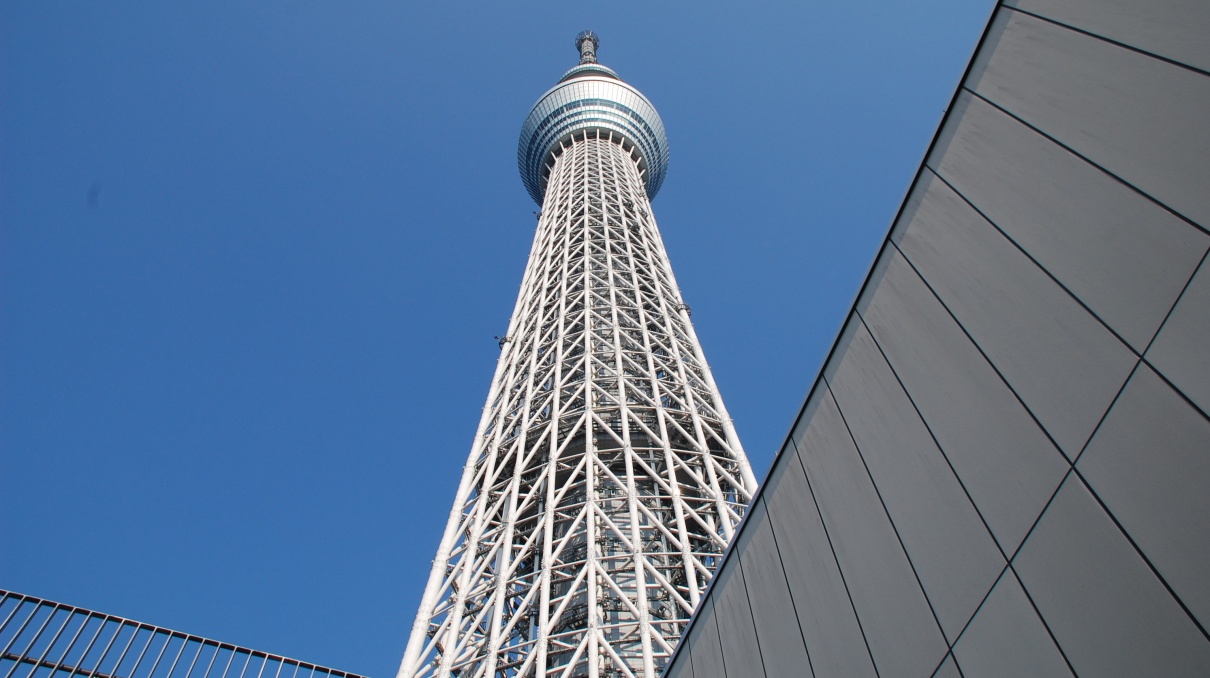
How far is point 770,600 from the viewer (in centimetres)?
812

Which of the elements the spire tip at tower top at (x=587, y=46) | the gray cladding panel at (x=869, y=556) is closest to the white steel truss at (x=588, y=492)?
the gray cladding panel at (x=869, y=556)

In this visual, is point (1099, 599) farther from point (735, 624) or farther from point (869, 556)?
point (735, 624)

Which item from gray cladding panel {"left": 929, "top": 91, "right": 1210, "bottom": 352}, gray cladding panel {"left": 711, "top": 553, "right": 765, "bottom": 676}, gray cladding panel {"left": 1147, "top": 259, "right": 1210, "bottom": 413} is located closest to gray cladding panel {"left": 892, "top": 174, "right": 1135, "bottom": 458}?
gray cladding panel {"left": 929, "top": 91, "right": 1210, "bottom": 352}

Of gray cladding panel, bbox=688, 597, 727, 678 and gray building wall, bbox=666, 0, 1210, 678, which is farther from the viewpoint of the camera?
gray cladding panel, bbox=688, 597, 727, 678

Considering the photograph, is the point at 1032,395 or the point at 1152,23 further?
the point at 1032,395

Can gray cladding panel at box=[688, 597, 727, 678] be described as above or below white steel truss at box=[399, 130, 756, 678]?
below

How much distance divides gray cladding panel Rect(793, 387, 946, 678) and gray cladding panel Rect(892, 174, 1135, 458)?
5.06 ft

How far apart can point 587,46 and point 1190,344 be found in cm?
7383

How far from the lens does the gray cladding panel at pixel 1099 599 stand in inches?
167

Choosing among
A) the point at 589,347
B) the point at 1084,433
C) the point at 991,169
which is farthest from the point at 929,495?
the point at 589,347

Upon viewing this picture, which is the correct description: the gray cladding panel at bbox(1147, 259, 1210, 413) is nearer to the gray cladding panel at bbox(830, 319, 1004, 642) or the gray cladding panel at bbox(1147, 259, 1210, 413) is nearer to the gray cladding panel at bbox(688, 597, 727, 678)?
the gray cladding panel at bbox(830, 319, 1004, 642)

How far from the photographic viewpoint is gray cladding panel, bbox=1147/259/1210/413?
4281 mm

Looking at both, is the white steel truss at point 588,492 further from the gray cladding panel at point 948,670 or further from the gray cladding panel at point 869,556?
the gray cladding panel at point 948,670

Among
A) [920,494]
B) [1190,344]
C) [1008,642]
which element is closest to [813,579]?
[920,494]
